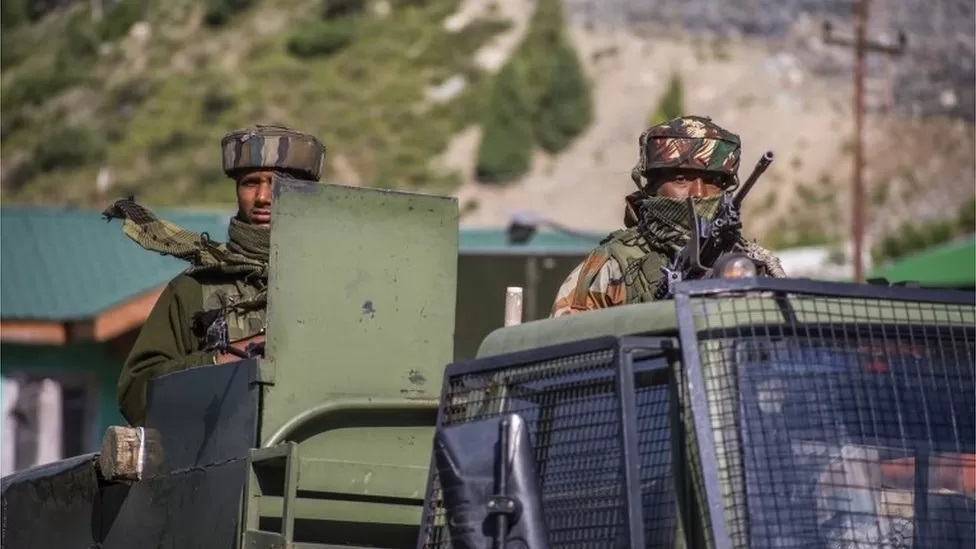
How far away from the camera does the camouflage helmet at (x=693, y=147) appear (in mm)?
7035

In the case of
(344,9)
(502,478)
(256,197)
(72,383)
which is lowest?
(502,478)

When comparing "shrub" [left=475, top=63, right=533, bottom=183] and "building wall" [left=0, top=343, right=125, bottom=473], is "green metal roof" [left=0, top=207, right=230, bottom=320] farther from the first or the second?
"shrub" [left=475, top=63, right=533, bottom=183]

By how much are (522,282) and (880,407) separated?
17.6 m

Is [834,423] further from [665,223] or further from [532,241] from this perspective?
[532,241]

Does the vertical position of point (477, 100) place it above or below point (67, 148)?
above

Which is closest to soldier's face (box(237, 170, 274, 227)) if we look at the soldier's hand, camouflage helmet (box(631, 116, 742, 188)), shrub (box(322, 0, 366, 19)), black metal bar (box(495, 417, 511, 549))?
the soldier's hand

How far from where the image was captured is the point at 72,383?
20.0 metres

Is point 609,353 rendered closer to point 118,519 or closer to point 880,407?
point 880,407

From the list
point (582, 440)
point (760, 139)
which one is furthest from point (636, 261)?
point (760, 139)

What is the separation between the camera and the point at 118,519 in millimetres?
6844

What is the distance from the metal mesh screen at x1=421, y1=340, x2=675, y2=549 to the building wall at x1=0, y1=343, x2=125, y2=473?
14.5 metres

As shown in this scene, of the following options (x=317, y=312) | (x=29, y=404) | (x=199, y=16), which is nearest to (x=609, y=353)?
(x=317, y=312)

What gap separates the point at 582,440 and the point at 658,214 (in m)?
2.22

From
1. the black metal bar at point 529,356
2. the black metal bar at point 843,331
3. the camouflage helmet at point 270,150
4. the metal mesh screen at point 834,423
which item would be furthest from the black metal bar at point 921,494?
the camouflage helmet at point 270,150
